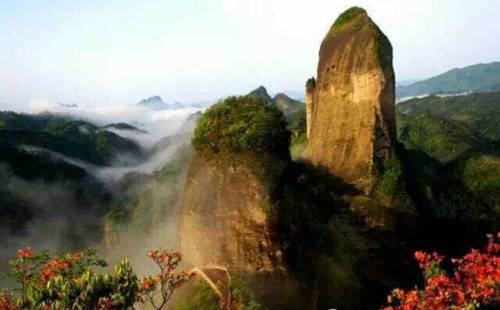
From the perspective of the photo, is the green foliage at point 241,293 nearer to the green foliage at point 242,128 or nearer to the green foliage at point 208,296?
the green foliage at point 208,296

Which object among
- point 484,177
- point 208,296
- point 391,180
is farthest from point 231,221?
point 484,177

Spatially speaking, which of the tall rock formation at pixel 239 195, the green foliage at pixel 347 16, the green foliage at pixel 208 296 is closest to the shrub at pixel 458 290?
the green foliage at pixel 208 296

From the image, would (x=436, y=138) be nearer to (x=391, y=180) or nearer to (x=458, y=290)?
(x=391, y=180)

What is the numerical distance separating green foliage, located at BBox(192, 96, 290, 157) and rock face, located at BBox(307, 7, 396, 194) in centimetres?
1479

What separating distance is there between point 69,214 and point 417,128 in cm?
6708

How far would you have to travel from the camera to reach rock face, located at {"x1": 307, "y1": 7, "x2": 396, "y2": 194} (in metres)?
37.5

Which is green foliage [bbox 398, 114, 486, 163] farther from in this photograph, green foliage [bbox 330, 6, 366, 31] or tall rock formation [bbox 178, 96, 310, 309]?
tall rock formation [bbox 178, 96, 310, 309]

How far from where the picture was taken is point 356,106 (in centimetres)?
3834

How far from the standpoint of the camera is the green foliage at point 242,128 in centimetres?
2259

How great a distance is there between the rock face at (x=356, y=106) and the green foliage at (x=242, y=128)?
48.5 ft

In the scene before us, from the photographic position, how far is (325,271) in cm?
2583

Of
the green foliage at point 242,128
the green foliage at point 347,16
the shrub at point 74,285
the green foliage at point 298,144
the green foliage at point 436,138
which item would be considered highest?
the green foliage at point 347,16

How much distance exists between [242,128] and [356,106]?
17256 mm

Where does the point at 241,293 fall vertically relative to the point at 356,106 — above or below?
below
